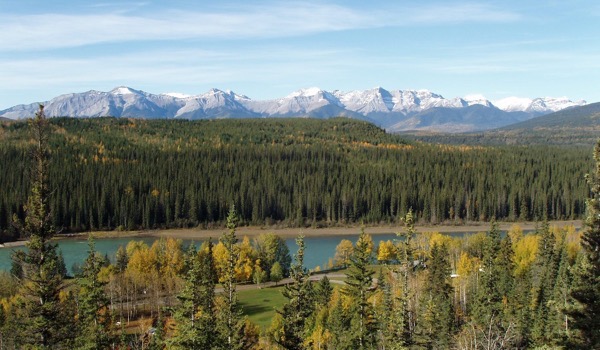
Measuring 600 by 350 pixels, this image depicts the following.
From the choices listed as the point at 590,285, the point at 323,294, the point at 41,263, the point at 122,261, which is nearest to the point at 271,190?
the point at 122,261

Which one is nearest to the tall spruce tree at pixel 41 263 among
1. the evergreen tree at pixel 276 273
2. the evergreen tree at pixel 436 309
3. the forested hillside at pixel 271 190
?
the evergreen tree at pixel 436 309

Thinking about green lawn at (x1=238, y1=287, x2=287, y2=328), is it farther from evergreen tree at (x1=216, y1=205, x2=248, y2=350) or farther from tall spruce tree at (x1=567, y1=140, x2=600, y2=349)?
tall spruce tree at (x1=567, y1=140, x2=600, y2=349)

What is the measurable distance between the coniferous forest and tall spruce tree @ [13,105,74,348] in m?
0.05

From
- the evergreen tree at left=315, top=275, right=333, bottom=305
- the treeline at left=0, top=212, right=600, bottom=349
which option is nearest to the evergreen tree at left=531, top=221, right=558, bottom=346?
the treeline at left=0, top=212, right=600, bottom=349

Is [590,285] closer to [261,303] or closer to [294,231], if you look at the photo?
[261,303]

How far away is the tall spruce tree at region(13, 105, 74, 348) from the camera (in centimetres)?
1956

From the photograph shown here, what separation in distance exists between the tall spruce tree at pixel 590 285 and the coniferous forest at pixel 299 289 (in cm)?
3

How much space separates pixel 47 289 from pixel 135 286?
178 ft

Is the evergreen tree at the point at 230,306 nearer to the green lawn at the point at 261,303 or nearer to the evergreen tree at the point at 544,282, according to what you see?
the evergreen tree at the point at 544,282

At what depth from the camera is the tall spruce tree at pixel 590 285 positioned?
16375 mm

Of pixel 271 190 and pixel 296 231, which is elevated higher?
pixel 271 190

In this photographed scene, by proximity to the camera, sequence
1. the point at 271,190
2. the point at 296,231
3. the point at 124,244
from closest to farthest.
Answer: the point at 124,244 → the point at 296,231 → the point at 271,190

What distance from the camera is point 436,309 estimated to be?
170 feet

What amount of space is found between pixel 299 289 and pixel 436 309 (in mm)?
28044
